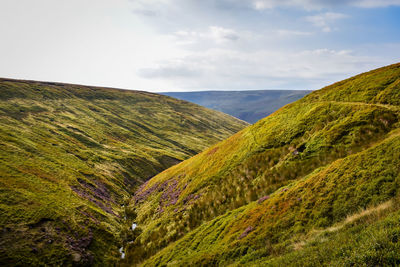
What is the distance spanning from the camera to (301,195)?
19.6 m

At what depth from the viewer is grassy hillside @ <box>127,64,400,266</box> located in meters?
13.0

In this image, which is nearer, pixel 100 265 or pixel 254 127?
pixel 100 265

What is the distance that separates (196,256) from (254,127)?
112ft

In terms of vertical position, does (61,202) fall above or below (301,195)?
below

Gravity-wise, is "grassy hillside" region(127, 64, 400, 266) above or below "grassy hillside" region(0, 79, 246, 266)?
above

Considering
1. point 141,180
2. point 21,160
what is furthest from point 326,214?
point 141,180

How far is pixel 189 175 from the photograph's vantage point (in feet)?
162

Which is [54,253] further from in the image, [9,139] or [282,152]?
[9,139]

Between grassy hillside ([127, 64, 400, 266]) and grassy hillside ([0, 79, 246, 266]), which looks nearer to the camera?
grassy hillside ([127, 64, 400, 266])

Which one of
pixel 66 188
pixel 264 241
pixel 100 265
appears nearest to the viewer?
pixel 264 241

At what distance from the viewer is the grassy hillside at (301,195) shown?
13.0 m

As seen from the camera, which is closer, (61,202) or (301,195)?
(301,195)

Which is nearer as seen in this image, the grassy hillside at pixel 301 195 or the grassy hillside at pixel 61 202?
the grassy hillside at pixel 301 195

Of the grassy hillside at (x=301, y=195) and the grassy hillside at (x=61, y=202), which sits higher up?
the grassy hillside at (x=301, y=195)
